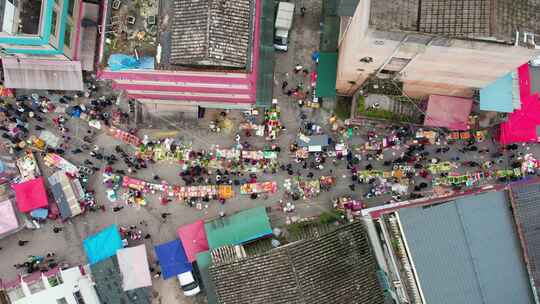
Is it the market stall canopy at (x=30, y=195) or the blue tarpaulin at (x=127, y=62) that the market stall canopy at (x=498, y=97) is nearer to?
the blue tarpaulin at (x=127, y=62)

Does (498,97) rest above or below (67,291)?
above

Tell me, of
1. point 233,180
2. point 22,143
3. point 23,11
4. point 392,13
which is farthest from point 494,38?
point 22,143

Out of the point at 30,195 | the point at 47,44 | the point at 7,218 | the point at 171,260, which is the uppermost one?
the point at 47,44

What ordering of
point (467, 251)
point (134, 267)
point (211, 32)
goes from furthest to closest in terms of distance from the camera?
1. point (134, 267)
2. point (467, 251)
3. point (211, 32)

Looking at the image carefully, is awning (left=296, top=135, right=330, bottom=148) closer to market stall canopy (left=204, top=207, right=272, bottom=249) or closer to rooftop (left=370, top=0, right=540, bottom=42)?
market stall canopy (left=204, top=207, right=272, bottom=249)

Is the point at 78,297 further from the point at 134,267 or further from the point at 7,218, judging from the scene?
the point at 7,218

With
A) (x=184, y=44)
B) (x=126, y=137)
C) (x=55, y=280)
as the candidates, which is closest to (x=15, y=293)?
(x=55, y=280)

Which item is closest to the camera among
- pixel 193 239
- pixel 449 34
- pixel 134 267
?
pixel 449 34
